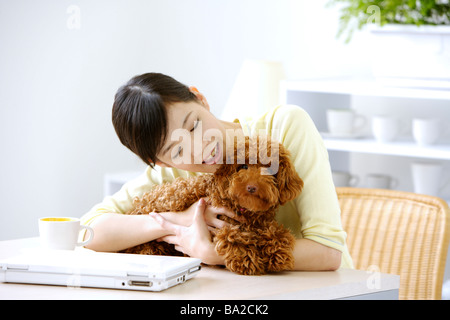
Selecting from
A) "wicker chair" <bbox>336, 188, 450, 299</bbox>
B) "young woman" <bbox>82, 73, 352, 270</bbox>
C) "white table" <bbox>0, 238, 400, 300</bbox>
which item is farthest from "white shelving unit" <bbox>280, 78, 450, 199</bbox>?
"white table" <bbox>0, 238, 400, 300</bbox>

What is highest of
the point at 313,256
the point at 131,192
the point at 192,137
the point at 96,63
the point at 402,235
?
the point at 96,63

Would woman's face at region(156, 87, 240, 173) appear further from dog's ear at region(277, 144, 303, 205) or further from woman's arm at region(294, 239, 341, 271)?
woman's arm at region(294, 239, 341, 271)

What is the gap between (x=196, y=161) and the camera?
1.11 meters

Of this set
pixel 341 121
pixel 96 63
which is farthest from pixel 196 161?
pixel 96 63

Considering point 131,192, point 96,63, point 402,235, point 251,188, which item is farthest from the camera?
point 96,63

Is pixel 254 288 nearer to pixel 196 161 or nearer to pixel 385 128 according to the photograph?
pixel 196 161

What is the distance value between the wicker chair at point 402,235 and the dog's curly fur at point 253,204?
689 millimetres

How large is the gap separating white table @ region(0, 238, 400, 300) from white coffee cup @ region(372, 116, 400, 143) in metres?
1.21

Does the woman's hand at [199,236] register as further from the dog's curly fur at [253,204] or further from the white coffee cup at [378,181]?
the white coffee cup at [378,181]

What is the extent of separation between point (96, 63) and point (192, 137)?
2051 mm

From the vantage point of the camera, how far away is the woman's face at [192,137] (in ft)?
3.59

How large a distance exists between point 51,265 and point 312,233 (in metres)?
0.46
